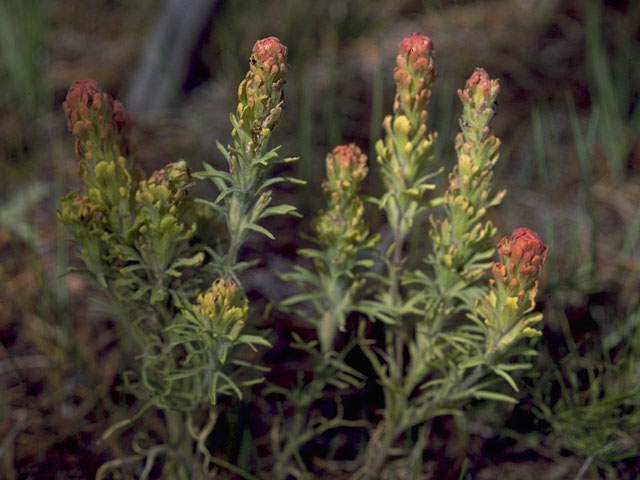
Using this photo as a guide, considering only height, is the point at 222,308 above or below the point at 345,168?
below

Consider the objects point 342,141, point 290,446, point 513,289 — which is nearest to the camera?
point 513,289

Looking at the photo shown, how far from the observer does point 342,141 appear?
285cm

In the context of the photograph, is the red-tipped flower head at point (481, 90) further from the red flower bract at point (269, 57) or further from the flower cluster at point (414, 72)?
the red flower bract at point (269, 57)

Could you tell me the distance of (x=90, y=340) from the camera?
2207 mm

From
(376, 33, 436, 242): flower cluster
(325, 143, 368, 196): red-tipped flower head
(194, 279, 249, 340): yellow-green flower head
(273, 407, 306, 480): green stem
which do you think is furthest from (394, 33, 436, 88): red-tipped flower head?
(273, 407, 306, 480): green stem

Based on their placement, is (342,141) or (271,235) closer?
(271,235)

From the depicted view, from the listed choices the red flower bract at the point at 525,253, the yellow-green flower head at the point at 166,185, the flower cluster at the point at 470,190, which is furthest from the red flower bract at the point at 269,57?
the red flower bract at the point at 525,253

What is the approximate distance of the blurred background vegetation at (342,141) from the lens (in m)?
1.86

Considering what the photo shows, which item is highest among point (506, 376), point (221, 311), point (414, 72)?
point (414, 72)

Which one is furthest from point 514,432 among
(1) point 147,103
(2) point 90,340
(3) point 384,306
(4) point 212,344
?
(1) point 147,103

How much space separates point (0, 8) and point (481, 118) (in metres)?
2.39

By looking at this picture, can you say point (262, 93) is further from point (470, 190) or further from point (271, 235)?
point (470, 190)

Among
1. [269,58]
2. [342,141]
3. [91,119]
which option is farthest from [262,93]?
[342,141]

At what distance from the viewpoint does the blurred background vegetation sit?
1860 millimetres
